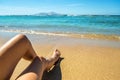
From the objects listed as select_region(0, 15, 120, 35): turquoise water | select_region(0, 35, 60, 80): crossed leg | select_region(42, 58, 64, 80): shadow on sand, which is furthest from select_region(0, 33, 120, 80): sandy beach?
select_region(0, 15, 120, 35): turquoise water

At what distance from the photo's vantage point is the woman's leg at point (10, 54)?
1533mm

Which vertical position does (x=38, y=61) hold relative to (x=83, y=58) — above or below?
above

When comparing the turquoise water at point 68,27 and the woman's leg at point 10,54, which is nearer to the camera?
the woman's leg at point 10,54

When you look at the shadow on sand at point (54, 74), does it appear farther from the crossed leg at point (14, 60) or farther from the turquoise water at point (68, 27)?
the turquoise water at point (68, 27)

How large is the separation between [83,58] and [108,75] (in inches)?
34.4

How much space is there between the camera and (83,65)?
310cm

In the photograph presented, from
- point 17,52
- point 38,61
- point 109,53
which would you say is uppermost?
point 17,52

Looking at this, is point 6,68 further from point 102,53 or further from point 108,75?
point 102,53

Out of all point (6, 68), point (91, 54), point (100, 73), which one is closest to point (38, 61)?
point (6, 68)

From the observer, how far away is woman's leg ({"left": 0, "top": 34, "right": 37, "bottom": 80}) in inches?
60.4

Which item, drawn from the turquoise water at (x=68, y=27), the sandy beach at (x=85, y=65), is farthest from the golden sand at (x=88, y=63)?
the turquoise water at (x=68, y=27)

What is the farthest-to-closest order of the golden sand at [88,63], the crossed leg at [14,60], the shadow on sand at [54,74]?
the golden sand at [88,63] < the shadow on sand at [54,74] < the crossed leg at [14,60]

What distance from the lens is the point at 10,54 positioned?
63.2 inches

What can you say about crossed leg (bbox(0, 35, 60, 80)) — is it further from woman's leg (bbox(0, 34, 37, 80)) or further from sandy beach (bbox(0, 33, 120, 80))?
sandy beach (bbox(0, 33, 120, 80))
